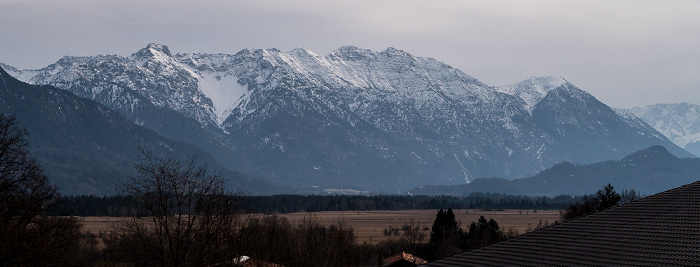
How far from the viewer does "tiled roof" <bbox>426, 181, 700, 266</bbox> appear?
113ft

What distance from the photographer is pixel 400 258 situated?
11038 cm

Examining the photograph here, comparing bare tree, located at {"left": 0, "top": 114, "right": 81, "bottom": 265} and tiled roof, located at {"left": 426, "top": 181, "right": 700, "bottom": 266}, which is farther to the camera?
bare tree, located at {"left": 0, "top": 114, "right": 81, "bottom": 265}

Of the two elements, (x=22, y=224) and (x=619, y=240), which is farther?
(x=22, y=224)

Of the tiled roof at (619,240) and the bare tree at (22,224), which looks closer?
the tiled roof at (619,240)

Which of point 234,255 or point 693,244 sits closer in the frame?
point 693,244

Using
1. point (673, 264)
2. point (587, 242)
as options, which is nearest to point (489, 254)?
point (587, 242)

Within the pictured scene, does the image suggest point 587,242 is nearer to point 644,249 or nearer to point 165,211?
point 644,249

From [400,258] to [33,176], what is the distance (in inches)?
2173

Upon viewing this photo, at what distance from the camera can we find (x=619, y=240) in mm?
37281

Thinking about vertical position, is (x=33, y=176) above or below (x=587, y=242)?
above

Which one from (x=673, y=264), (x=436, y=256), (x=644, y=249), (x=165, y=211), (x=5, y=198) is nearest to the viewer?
(x=673, y=264)

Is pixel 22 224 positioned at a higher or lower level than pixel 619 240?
higher

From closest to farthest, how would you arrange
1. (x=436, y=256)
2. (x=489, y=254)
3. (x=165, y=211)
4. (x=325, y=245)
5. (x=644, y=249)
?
1. (x=644, y=249)
2. (x=489, y=254)
3. (x=165, y=211)
4. (x=325, y=245)
5. (x=436, y=256)

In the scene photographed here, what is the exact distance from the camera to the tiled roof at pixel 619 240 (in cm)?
3438
